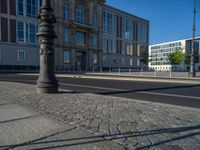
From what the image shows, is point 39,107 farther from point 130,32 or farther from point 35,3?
point 130,32

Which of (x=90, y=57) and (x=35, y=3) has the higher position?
(x=35, y=3)

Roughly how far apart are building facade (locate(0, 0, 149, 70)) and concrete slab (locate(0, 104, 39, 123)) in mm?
36566

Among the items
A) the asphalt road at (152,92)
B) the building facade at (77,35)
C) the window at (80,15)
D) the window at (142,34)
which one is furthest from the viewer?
the window at (142,34)

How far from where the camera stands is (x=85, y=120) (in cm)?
450

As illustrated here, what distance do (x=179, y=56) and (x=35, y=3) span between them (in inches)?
2526

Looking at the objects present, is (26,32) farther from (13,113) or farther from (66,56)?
(13,113)

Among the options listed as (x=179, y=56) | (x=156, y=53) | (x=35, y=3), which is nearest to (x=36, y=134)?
(x=35, y=3)

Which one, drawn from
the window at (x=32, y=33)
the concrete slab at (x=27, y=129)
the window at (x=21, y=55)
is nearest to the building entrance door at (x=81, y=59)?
the window at (x=32, y=33)

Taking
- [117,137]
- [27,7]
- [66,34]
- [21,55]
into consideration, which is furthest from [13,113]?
[66,34]

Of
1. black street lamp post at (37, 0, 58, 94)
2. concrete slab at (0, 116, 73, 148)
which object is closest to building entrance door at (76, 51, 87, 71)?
black street lamp post at (37, 0, 58, 94)

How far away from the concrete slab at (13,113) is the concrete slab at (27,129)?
0.35 metres

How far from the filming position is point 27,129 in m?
3.87

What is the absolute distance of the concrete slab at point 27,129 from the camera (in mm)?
3373

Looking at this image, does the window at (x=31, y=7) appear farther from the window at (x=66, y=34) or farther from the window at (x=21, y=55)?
the window at (x=66, y=34)
